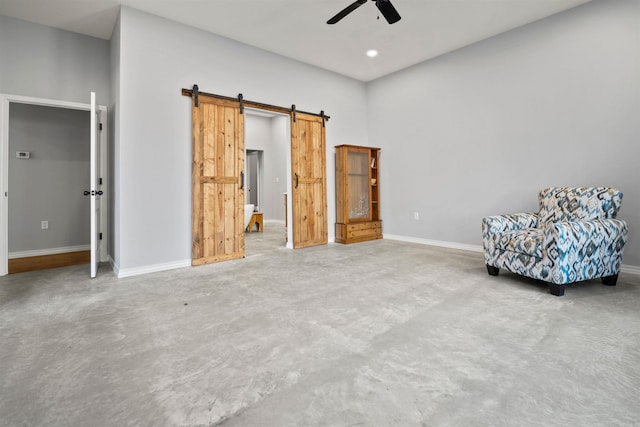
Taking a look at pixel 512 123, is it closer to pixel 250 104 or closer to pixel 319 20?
pixel 319 20

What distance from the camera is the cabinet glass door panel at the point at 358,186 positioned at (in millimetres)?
5511

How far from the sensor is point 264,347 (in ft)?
5.88

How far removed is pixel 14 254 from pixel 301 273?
152 inches

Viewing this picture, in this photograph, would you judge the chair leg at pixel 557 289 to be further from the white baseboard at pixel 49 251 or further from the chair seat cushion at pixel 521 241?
the white baseboard at pixel 49 251

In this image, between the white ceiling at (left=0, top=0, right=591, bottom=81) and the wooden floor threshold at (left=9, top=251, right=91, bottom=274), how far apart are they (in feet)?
9.37

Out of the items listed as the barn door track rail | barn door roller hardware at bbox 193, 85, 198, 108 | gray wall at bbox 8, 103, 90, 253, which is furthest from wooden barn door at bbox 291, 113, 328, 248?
gray wall at bbox 8, 103, 90, 253

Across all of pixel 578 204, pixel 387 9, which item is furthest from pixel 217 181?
pixel 578 204

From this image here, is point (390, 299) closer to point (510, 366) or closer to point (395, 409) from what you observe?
point (510, 366)

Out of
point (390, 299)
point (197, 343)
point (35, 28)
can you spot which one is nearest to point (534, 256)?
point (390, 299)

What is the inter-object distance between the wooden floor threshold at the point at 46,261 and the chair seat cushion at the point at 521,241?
4.89m

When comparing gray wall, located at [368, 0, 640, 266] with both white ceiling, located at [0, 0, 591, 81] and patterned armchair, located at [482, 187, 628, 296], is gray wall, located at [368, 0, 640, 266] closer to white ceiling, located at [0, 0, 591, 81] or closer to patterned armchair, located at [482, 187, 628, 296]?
white ceiling, located at [0, 0, 591, 81]

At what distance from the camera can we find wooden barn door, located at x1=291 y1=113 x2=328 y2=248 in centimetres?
498

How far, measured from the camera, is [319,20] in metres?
3.80

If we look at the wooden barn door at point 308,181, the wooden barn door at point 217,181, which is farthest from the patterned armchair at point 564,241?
the wooden barn door at point 217,181
